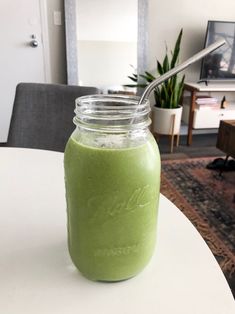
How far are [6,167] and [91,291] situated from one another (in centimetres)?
47

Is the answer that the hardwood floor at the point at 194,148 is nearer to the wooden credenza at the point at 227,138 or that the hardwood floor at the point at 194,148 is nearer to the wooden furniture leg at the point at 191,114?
the wooden furniture leg at the point at 191,114

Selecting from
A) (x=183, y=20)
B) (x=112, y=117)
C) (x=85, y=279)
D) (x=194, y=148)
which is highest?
(x=183, y=20)

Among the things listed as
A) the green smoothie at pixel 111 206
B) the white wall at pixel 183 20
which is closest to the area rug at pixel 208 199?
the green smoothie at pixel 111 206

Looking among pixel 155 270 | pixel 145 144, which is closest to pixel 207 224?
pixel 155 270

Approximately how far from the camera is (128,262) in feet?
1.32

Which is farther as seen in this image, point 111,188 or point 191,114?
point 191,114

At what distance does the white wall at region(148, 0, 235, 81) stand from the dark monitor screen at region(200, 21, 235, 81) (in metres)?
0.18

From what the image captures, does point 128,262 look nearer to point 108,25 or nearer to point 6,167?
point 6,167

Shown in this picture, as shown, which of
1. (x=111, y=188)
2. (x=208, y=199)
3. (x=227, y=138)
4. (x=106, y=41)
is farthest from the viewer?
(x=106, y=41)

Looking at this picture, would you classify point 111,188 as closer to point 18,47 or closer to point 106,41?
point 18,47

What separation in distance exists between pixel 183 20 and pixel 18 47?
5.24ft

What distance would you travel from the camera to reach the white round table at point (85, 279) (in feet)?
1.24

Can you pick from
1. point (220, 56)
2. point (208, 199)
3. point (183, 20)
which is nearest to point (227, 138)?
point (208, 199)

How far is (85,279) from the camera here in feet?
1.37
